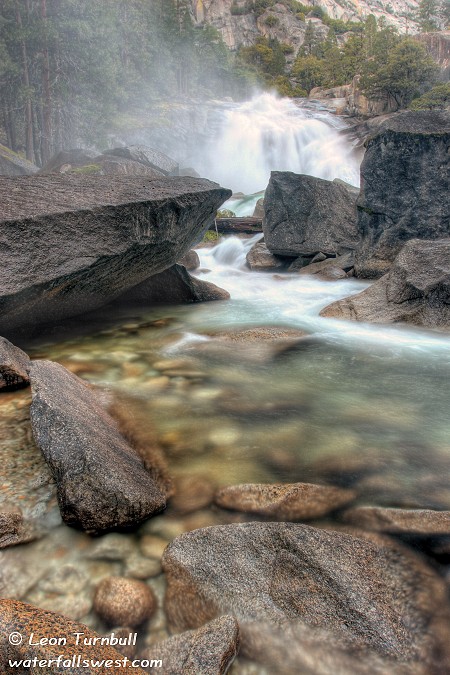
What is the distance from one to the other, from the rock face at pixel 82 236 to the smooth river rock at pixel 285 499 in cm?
295

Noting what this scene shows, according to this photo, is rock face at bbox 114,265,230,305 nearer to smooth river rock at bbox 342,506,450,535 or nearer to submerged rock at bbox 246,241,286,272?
submerged rock at bbox 246,241,286,272

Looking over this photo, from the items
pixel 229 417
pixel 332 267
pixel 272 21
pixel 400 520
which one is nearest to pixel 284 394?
pixel 229 417

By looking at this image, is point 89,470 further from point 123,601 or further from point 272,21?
point 272,21

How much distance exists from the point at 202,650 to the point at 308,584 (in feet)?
1.60

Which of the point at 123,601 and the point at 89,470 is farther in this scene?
the point at 89,470

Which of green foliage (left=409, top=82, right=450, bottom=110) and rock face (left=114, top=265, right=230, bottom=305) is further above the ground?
green foliage (left=409, top=82, right=450, bottom=110)

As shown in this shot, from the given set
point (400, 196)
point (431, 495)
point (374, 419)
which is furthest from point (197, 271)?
point (431, 495)

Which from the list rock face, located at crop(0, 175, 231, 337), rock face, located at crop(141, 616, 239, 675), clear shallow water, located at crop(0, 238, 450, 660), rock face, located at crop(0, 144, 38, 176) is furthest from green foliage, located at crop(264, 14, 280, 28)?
rock face, located at crop(141, 616, 239, 675)

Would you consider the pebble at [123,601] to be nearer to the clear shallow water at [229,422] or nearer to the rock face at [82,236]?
the clear shallow water at [229,422]

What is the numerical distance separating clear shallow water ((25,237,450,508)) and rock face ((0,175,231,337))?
576mm

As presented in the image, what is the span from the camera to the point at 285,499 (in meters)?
2.30

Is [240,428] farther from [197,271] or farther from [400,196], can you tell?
[197,271]

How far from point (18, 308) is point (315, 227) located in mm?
7838

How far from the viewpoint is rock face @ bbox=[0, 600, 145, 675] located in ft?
4.34
